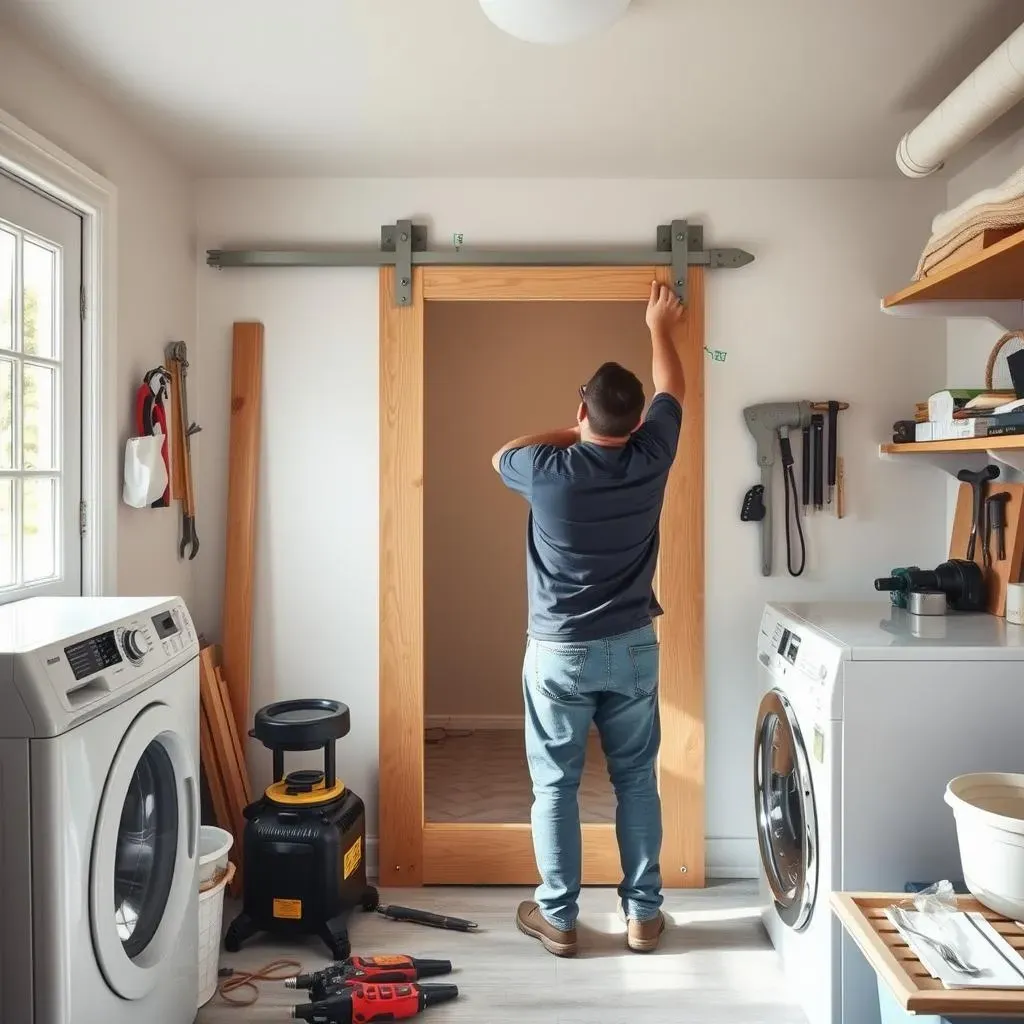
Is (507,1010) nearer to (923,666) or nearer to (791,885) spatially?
(791,885)

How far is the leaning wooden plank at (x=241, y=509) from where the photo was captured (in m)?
3.15

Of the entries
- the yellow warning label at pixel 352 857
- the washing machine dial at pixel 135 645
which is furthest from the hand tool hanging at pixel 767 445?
the washing machine dial at pixel 135 645

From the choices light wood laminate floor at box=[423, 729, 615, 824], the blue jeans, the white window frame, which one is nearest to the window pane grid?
the white window frame

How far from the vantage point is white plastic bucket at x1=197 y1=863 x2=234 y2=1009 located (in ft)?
7.84

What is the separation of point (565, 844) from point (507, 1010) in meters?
0.46

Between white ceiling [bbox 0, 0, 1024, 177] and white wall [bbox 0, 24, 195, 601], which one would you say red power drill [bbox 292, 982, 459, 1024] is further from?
white ceiling [bbox 0, 0, 1024, 177]

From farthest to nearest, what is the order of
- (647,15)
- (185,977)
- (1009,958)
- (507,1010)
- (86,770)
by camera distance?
1. (507,1010)
2. (185,977)
3. (647,15)
4. (86,770)
5. (1009,958)

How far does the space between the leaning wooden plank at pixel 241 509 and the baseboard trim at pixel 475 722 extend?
1.74 meters

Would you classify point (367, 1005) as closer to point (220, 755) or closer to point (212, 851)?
point (212, 851)

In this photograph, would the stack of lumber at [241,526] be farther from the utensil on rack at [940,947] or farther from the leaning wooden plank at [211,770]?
the utensil on rack at [940,947]

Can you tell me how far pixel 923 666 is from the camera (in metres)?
2.09

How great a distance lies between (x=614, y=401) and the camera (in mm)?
2455

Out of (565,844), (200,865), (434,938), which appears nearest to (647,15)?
(565,844)

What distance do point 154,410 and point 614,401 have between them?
136 centimetres
